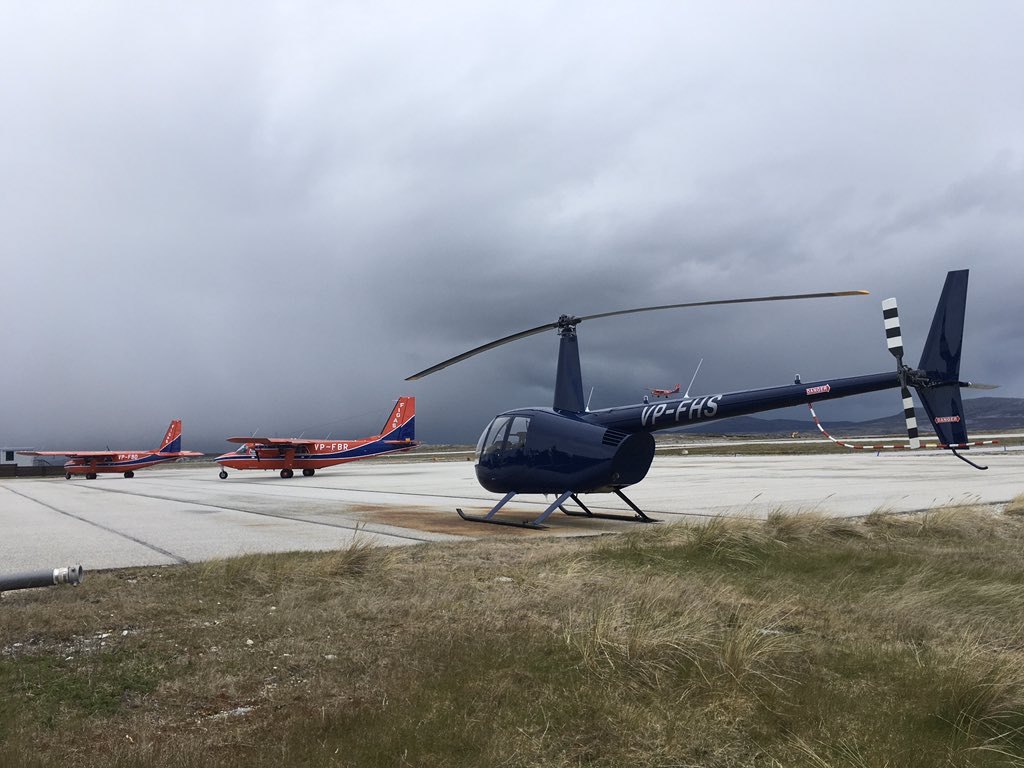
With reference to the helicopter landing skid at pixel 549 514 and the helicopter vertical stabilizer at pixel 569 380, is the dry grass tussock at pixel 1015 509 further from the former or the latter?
the helicopter vertical stabilizer at pixel 569 380

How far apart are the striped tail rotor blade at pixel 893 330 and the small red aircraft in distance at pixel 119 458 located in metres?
48.7

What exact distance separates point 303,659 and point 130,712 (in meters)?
1.04

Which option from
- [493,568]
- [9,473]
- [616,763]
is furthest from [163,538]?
[9,473]

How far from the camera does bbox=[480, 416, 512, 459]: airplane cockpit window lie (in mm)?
12820

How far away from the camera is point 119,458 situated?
2048 inches

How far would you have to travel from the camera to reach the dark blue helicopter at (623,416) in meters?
10.3

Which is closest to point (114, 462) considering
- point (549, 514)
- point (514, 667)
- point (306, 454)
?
point (306, 454)

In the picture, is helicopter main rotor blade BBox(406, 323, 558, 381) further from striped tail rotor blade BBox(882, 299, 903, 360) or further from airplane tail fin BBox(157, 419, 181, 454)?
airplane tail fin BBox(157, 419, 181, 454)

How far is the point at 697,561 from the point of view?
7918 mm

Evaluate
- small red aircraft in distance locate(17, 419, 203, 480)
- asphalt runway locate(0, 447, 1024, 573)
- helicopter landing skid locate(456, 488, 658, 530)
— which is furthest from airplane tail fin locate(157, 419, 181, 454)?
helicopter landing skid locate(456, 488, 658, 530)

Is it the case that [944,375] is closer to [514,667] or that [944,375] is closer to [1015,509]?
[1015,509]

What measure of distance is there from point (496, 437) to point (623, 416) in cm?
253

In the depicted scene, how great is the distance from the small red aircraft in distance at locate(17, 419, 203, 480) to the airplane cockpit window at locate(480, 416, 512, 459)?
140 ft

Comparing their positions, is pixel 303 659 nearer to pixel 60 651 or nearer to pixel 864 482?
pixel 60 651
